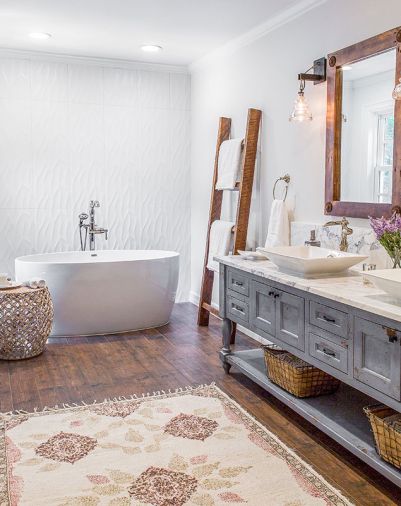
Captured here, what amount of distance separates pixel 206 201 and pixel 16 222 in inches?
70.4

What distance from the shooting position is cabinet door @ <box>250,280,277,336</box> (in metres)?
2.98

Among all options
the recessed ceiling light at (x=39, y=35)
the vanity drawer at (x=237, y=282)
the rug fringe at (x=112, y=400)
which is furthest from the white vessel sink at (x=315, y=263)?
the recessed ceiling light at (x=39, y=35)

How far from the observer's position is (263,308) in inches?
121

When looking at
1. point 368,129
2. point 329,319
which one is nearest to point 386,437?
point 329,319

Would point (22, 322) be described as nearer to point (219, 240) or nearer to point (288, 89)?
point (219, 240)

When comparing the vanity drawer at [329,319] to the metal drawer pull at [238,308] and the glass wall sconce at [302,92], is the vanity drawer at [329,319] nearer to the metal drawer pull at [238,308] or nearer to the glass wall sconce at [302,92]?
the metal drawer pull at [238,308]

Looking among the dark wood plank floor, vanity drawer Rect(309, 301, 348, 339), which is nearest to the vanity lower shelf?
the dark wood plank floor

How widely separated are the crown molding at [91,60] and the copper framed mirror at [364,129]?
2.56m

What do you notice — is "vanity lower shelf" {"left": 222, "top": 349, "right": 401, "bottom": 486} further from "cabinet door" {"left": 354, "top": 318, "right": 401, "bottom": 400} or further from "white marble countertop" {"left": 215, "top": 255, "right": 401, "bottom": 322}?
"white marble countertop" {"left": 215, "top": 255, "right": 401, "bottom": 322}

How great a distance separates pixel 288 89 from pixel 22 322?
2459mm

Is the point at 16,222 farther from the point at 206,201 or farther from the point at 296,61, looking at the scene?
the point at 296,61

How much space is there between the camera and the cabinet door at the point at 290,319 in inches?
106

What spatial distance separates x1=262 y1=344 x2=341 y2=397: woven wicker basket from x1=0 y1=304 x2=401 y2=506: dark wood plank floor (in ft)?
0.52

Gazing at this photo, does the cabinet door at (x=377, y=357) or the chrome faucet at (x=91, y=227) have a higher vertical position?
the chrome faucet at (x=91, y=227)
